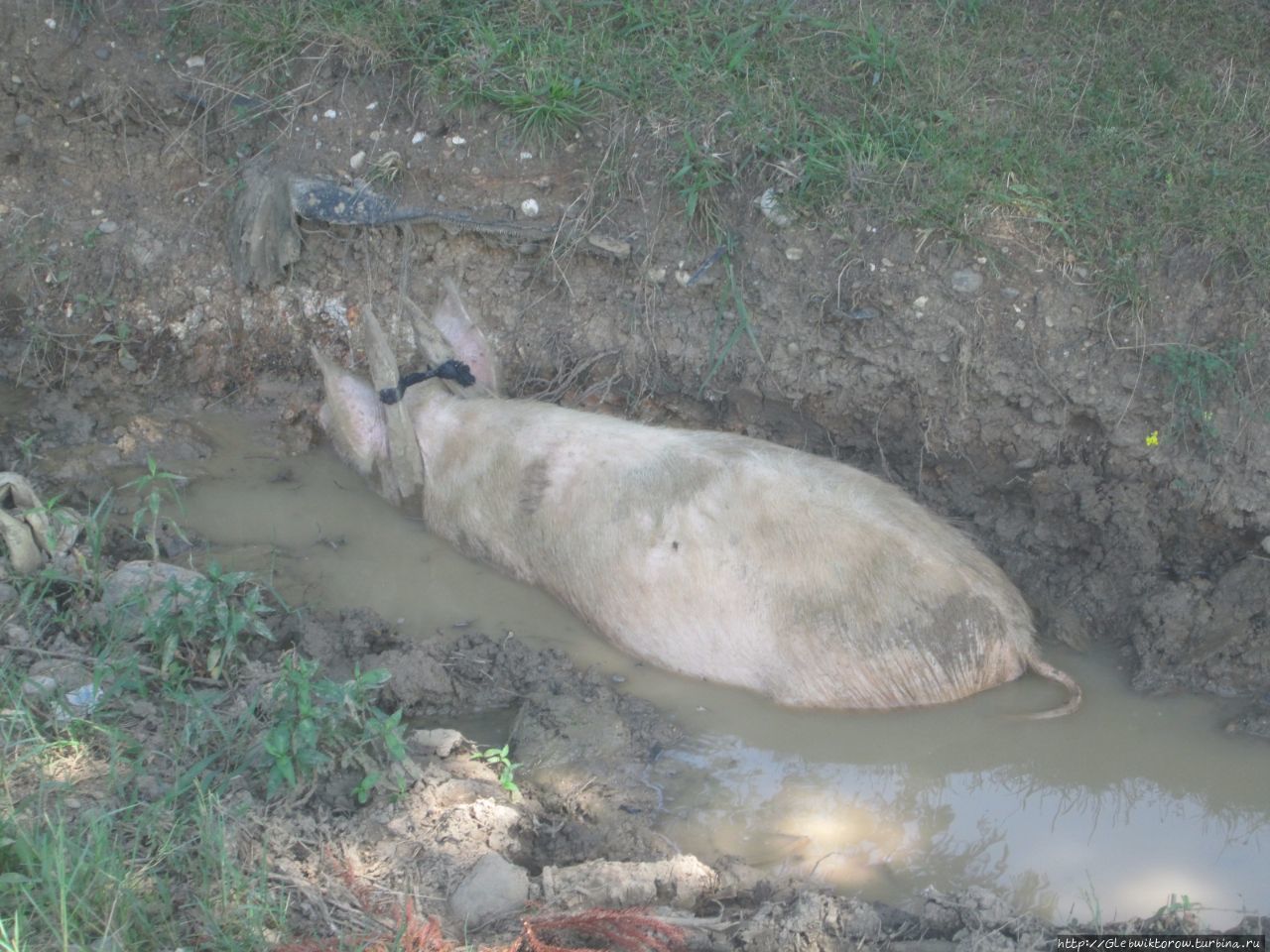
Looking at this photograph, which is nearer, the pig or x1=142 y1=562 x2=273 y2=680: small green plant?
x1=142 y1=562 x2=273 y2=680: small green plant

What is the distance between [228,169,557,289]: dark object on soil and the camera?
4695 millimetres

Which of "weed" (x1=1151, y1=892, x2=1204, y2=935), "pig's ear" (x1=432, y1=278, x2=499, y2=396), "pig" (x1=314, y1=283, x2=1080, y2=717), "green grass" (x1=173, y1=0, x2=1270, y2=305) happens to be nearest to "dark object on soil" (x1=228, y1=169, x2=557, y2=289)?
"pig's ear" (x1=432, y1=278, x2=499, y2=396)

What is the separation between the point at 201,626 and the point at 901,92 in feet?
10.6

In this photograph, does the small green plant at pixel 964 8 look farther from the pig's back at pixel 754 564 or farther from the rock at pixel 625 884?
the rock at pixel 625 884

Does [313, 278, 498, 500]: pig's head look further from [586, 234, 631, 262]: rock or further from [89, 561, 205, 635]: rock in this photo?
[89, 561, 205, 635]: rock

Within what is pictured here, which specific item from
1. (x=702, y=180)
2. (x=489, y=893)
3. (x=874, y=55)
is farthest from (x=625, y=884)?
(x=874, y=55)

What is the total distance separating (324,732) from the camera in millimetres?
3027

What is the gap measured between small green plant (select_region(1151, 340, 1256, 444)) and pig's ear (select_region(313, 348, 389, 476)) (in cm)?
286

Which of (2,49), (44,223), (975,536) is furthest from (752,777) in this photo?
(2,49)

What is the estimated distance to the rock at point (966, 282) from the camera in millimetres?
4184

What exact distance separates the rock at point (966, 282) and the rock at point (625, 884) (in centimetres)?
228

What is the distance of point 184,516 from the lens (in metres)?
4.46

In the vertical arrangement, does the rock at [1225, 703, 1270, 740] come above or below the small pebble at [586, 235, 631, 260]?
below

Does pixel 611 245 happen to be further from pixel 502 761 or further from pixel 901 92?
pixel 502 761
